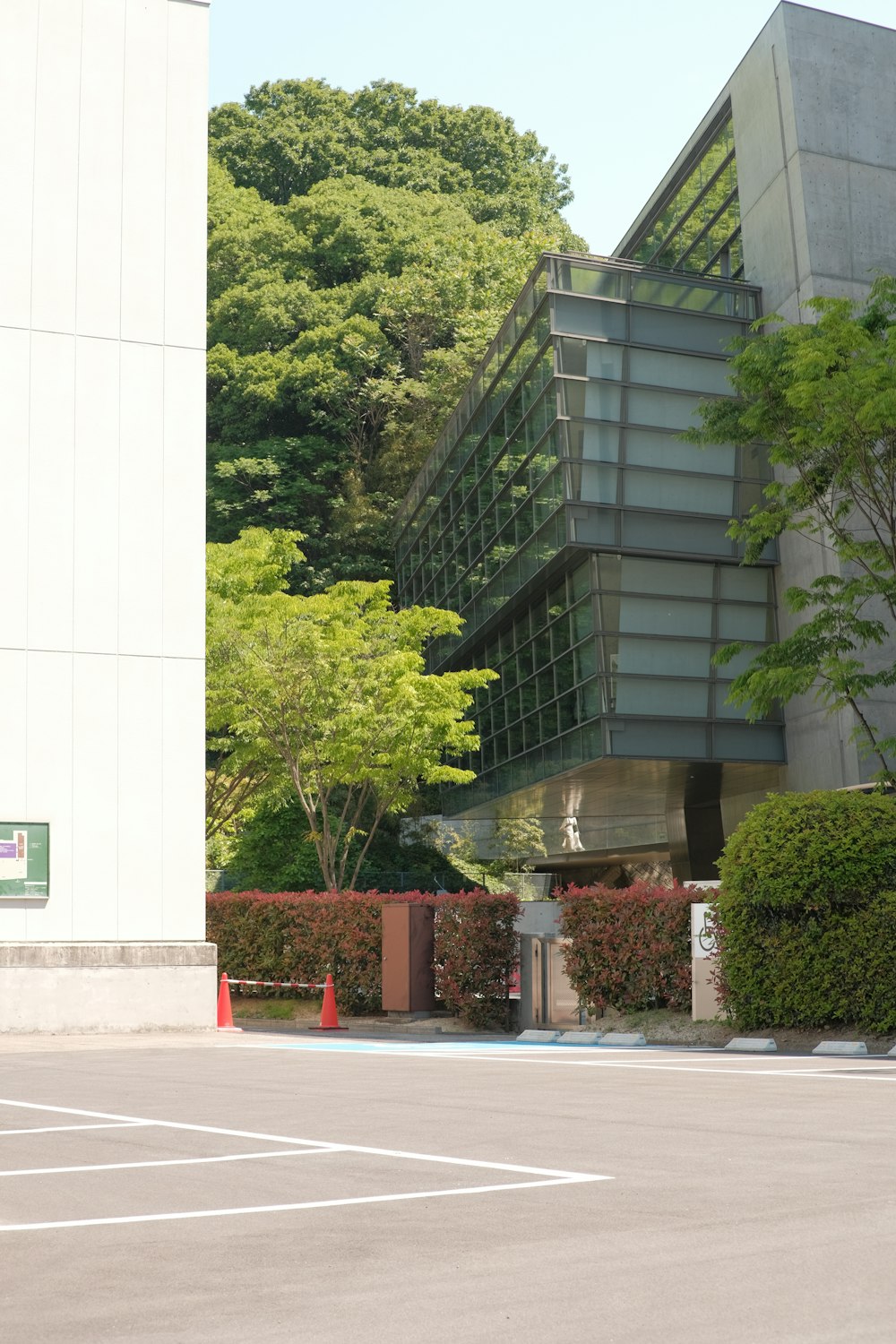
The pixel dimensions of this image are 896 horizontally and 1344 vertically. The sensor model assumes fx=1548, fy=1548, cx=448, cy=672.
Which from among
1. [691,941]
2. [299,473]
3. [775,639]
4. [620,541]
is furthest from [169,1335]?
[299,473]

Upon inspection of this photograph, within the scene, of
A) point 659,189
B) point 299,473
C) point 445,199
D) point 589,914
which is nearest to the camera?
point 589,914

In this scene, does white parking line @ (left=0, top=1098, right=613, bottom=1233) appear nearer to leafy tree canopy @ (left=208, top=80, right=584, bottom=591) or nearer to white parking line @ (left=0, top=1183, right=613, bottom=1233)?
white parking line @ (left=0, top=1183, right=613, bottom=1233)

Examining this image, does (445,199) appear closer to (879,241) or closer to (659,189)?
(659,189)

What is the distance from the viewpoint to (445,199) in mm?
76812

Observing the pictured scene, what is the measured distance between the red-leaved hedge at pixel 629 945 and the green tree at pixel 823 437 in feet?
12.1

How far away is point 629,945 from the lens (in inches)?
797

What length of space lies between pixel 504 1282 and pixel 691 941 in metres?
14.9

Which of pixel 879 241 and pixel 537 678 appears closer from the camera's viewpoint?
pixel 879 241

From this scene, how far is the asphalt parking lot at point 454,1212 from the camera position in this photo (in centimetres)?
449

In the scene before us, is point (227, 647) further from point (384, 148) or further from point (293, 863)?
point (384, 148)

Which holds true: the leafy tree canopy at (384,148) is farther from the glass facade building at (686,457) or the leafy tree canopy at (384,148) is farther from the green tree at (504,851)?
the glass facade building at (686,457)

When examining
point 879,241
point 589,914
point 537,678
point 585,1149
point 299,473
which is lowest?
point 585,1149

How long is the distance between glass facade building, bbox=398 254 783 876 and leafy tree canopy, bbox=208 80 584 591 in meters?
26.7

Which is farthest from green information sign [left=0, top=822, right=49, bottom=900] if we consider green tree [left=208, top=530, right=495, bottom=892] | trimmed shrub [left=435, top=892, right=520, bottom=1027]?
green tree [left=208, top=530, right=495, bottom=892]
